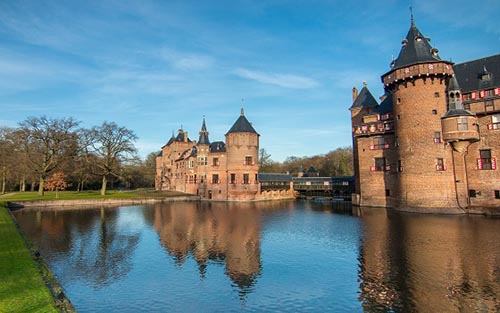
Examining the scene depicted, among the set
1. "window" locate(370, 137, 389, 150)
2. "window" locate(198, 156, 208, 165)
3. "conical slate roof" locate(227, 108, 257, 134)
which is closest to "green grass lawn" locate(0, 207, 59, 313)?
"window" locate(370, 137, 389, 150)

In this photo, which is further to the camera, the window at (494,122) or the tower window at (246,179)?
the tower window at (246,179)

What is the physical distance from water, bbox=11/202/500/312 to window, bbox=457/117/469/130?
26.0 ft

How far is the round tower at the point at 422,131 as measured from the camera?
2655cm

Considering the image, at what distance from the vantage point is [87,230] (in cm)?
2053

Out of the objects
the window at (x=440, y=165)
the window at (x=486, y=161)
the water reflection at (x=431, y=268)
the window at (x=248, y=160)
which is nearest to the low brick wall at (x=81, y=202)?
the window at (x=248, y=160)

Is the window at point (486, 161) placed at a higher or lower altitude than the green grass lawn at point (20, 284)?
higher

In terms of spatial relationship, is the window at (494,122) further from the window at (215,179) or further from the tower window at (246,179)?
the window at (215,179)

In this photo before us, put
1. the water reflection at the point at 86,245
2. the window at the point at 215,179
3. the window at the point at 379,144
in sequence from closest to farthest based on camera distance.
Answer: the water reflection at the point at 86,245, the window at the point at 379,144, the window at the point at 215,179

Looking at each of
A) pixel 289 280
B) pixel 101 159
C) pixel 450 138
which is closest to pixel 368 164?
pixel 450 138

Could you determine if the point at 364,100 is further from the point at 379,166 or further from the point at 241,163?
the point at 241,163

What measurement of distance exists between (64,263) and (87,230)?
27.3 feet

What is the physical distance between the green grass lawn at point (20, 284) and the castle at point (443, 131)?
90.1 feet

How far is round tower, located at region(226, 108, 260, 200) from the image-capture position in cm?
4516

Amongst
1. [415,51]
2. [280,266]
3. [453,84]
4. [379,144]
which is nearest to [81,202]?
[280,266]
